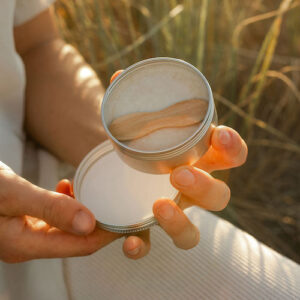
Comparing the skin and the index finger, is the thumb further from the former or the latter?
the index finger

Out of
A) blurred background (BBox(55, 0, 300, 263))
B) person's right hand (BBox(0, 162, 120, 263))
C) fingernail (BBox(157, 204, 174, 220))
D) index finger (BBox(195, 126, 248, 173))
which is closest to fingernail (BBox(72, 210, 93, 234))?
person's right hand (BBox(0, 162, 120, 263))

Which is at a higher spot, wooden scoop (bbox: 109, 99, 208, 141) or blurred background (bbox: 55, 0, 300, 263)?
wooden scoop (bbox: 109, 99, 208, 141)

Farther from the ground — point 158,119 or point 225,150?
point 158,119

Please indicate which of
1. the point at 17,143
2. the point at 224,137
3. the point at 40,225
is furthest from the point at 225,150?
the point at 17,143

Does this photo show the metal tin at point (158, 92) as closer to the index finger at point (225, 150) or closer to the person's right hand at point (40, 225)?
the index finger at point (225, 150)

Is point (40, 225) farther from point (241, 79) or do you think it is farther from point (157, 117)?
point (241, 79)

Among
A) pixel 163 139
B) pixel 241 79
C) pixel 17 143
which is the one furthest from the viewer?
pixel 241 79

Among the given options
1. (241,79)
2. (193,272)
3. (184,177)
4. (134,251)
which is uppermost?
(184,177)

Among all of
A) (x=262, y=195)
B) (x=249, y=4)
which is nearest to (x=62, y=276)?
(x=262, y=195)
